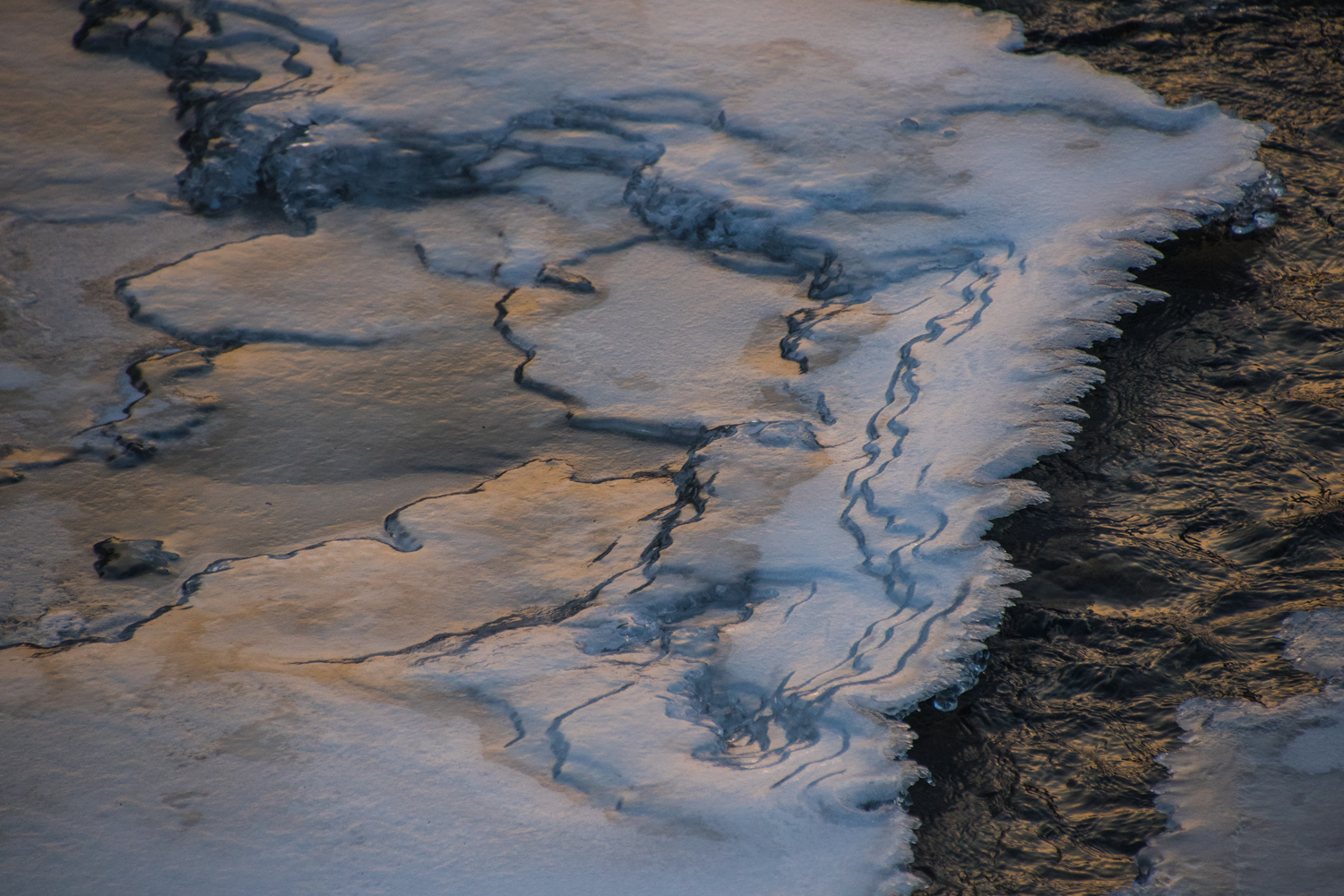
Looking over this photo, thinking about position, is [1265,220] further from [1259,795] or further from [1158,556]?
[1259,795]

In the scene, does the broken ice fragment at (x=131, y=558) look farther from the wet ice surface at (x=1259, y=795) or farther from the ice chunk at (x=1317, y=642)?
the ice chunk at (x=1317, y=642)

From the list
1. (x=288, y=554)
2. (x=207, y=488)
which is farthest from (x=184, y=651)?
(x=207, y=488)

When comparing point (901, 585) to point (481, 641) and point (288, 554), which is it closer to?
point (481, 641)

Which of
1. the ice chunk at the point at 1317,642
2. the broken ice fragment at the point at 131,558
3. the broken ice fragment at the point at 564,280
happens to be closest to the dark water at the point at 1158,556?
the ice chunk at the point at 1317,642

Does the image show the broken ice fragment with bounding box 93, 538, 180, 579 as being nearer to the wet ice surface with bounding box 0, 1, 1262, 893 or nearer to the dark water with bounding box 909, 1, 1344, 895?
the wet ice surface with bounding box 0, 1, 1262, 893

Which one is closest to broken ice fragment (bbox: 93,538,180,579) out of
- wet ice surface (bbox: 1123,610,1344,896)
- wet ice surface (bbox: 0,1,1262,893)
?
wet ice surface (bbox: 0,1,1262,893)

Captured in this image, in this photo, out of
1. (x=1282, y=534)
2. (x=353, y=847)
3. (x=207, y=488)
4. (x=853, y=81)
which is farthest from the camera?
(x=853, y=81)

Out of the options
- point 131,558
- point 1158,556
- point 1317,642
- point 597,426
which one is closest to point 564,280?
point 597,426
